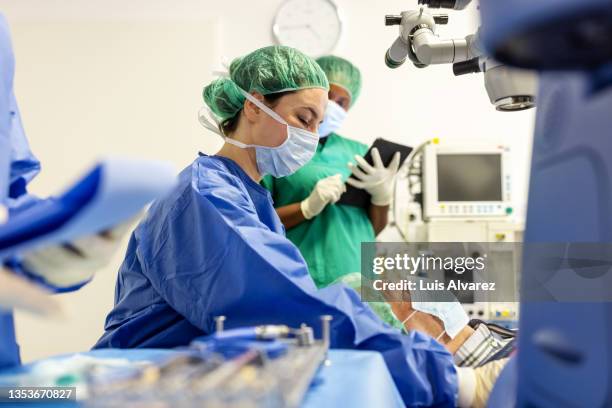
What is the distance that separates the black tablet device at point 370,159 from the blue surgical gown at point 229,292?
1.22 m

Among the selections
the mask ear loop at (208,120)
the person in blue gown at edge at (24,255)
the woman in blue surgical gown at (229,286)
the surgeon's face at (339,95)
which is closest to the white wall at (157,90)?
the surgeon's face at (339,95)

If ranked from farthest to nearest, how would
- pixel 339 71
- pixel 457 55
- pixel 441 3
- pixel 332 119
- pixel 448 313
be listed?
pixel 339 71, pixel 332 119, pixel 448 313, pixel 457 55, pixel 441 3

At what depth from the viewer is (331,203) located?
8.09ft

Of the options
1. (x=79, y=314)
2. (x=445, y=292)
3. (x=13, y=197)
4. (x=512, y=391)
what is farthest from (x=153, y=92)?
(x=512, y=391)

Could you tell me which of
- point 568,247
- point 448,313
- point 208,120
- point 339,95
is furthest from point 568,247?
point 339,95

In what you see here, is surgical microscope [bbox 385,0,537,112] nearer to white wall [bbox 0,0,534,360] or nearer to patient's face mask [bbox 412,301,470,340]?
patient's face mask [bbox 412,301,470,340]

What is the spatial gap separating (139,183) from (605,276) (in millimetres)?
456

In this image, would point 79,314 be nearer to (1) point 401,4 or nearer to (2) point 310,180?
(2) point 310,180

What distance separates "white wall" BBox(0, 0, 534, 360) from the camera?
340cm

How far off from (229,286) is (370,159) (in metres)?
1.50

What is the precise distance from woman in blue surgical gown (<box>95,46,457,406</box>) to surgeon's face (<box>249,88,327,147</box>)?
3.2 inches

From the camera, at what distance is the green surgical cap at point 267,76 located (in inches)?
62.5

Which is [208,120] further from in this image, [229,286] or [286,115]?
[229,286]

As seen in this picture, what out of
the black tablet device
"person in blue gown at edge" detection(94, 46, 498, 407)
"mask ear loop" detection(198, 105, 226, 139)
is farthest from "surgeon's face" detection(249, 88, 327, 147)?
the black tablet device
